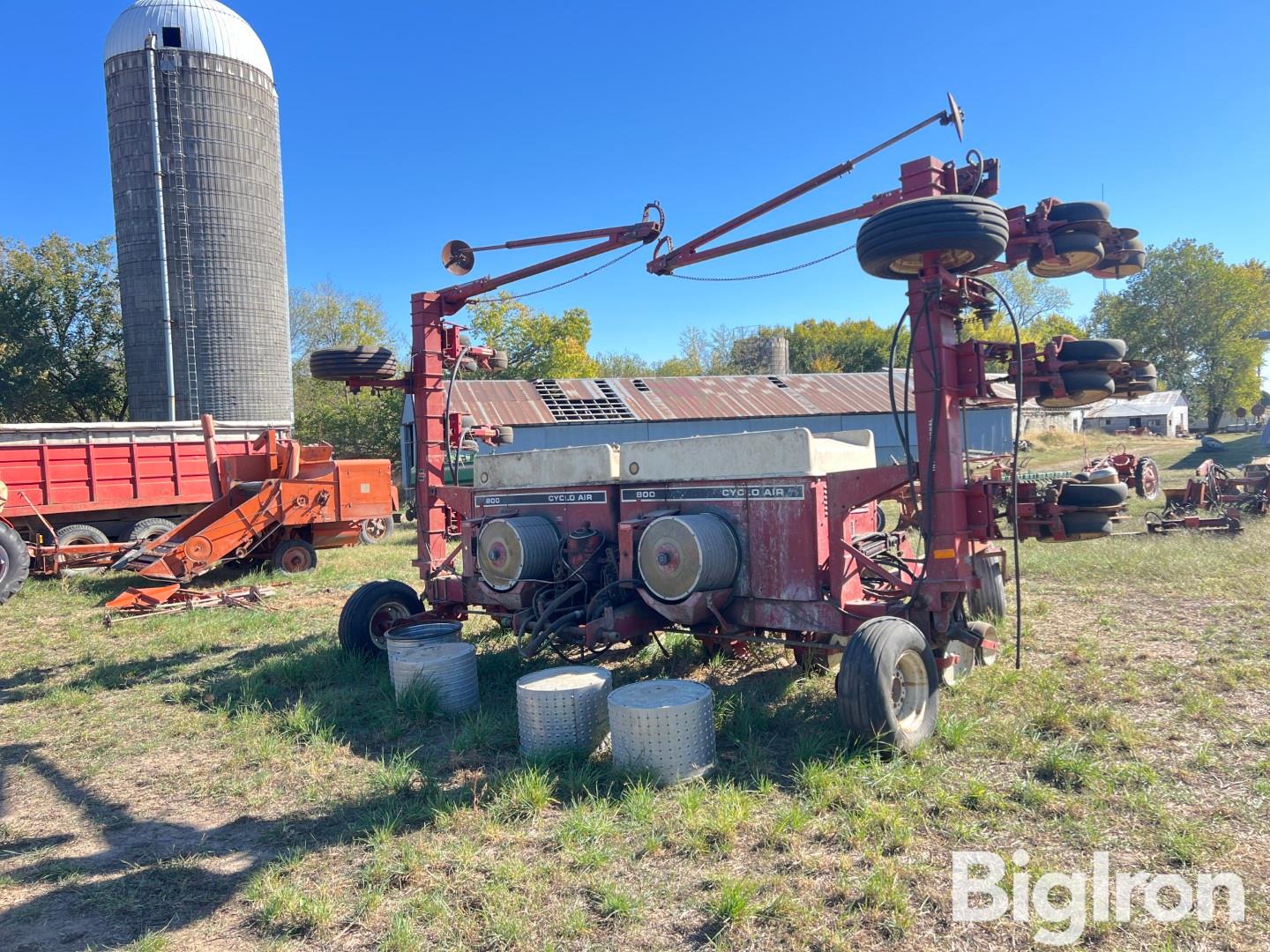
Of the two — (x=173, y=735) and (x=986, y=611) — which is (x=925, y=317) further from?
(x=173, y=735)

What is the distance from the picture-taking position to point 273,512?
13.0m

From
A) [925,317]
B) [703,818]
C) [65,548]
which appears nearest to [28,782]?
[703,818]

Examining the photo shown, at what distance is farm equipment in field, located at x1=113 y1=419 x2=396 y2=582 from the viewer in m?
12.0

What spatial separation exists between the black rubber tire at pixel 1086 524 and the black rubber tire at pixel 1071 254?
178cm

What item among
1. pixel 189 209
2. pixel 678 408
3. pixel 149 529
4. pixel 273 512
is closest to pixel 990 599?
pixel 273 512

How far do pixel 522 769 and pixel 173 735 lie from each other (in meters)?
2.90

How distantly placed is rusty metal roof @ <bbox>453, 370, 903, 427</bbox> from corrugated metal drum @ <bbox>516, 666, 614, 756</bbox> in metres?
18.1

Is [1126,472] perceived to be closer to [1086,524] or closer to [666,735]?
[1086,524]

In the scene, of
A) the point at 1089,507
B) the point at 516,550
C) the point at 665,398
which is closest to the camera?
the point at 1089,507

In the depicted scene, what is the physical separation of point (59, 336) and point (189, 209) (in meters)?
8.44

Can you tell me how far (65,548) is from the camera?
43.2ft

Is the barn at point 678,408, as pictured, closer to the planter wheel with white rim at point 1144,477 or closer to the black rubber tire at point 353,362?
the planter wheel with white rim at point 1144,477

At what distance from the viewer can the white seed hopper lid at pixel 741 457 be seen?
18.6 feet
